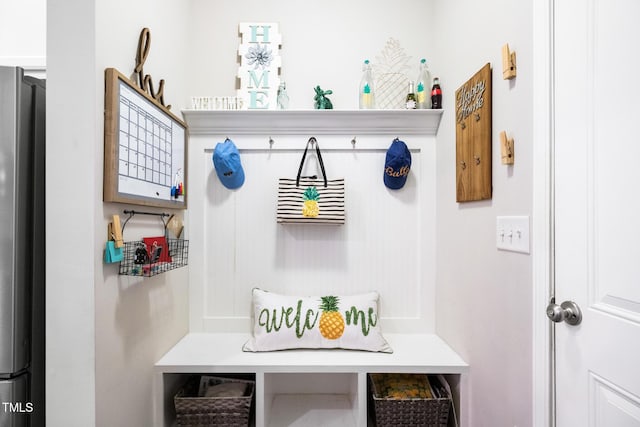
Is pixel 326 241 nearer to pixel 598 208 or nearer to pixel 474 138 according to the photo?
pixel 474 138

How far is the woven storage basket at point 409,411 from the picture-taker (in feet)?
4.60

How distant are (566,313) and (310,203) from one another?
1052 millimetres

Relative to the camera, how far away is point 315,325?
1.52 meters

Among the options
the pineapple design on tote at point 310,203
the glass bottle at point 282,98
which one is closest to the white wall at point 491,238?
the pineapple design on tote at point 310,203

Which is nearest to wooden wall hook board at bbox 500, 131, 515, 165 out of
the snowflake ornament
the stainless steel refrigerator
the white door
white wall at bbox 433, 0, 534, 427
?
white wall at bbox 433, 0, 534, 427

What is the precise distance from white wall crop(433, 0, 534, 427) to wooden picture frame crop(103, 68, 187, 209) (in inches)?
49.0

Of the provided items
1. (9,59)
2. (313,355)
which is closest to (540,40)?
(313,355)

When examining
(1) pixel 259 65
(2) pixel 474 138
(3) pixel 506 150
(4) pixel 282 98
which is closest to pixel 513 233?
(3) pixel 506 150

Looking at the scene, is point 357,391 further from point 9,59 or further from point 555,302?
point 9,59

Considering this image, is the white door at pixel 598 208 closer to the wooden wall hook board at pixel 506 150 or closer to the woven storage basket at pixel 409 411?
the wooden wall hook board at pixel 506 150

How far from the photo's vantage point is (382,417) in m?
1.41

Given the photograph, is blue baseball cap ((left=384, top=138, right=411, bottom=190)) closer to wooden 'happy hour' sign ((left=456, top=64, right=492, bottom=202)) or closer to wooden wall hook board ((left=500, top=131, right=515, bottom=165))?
wooden 'happy hour' sign ((left=456, top=64, right=492, bottom=202))

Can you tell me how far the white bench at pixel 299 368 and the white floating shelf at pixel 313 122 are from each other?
1.05 metres

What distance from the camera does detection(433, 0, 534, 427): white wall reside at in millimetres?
997
